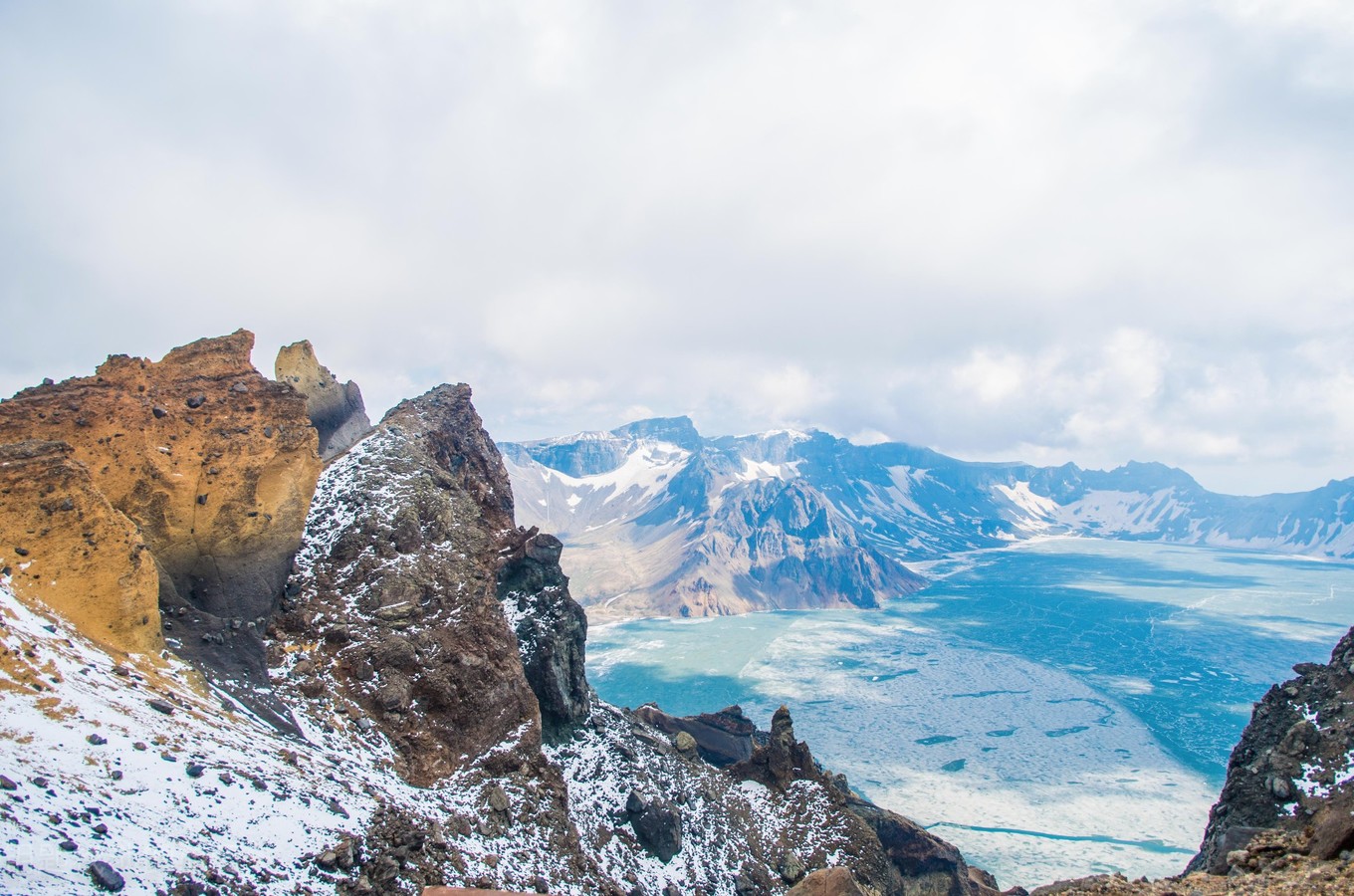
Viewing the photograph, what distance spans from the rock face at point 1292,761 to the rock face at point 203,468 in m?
37.4

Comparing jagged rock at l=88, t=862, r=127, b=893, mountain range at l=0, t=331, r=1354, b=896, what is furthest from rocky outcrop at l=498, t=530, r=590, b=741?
jagged rock at l=88, t=862, r=127, b=893

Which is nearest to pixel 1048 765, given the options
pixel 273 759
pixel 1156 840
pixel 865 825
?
pixel 1156 840

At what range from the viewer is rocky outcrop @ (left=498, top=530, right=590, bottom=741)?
43031mm

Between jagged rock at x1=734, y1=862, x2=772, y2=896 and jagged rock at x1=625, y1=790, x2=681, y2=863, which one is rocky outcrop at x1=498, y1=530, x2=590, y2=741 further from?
jagged rock at x1=734, y1=862, x2=772, y2=896

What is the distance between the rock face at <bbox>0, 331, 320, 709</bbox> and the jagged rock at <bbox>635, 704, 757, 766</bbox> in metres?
50.8

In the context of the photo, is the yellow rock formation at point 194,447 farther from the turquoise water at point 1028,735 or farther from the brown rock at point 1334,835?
the turquoise water at point 1028,735

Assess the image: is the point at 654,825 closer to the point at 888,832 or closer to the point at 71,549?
the point at 888,832

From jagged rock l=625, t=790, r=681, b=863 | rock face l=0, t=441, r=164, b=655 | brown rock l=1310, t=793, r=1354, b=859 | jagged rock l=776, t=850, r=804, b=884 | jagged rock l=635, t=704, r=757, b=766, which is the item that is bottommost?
jagged rock l=635, t=704, r=757, b=766

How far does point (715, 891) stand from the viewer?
1476 inches

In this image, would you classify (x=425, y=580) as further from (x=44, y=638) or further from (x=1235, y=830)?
(x=1235, y=830)

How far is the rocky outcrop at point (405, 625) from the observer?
26016mm

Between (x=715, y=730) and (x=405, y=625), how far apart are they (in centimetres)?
5929

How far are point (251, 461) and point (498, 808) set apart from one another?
17.7 meters

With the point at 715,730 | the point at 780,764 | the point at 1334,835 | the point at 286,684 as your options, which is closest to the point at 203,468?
the point at 286,684
